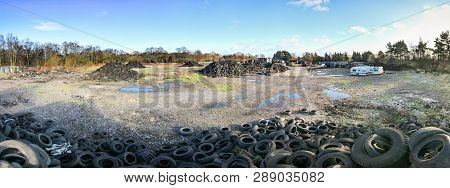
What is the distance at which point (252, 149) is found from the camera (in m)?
7.80

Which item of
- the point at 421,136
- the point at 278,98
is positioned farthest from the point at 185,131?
the point at 421,136

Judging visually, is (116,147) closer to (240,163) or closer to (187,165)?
(187,165)

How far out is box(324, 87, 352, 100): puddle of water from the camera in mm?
16328

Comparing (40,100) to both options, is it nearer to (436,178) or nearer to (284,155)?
(284,155)

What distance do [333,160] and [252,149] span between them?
2113mm

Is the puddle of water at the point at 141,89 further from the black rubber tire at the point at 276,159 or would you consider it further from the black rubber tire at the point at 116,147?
the black rubber tire at the point at 276,159

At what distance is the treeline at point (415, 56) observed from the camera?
18.6 metres

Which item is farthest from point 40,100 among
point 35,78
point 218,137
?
point 218,137

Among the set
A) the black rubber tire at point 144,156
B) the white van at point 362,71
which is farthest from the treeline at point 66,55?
the black rubber tire at point 144,156

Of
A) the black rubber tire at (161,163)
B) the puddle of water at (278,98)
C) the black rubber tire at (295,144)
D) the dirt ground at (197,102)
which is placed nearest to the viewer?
the black rubber tire at (161,163)

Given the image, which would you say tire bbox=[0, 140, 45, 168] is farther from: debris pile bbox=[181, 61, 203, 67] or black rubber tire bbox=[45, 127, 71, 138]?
debris pile bbox=[181, 61, 203, 67]

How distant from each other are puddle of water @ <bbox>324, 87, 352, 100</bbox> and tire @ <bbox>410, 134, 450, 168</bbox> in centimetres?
1046

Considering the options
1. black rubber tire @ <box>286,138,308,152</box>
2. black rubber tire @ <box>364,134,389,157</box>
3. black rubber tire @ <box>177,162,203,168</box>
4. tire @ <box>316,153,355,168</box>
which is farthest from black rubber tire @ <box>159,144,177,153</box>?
black rubber tire @ <box>364,134,389,157</box>

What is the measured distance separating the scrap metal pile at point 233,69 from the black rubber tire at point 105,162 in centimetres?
1820
